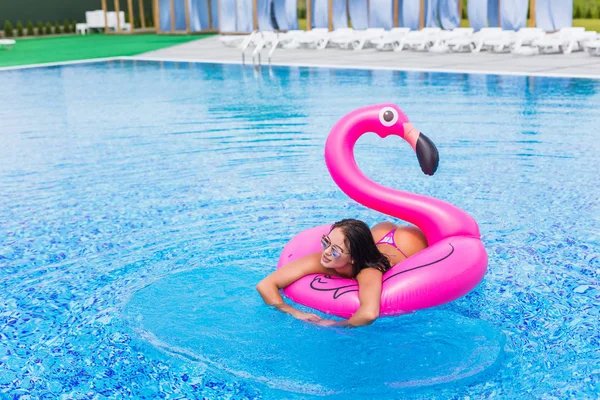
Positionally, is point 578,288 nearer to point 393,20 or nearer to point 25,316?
point 25,316

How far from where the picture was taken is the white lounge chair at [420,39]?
1964 centimetres

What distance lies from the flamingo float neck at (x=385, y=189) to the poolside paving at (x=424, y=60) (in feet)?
33.1

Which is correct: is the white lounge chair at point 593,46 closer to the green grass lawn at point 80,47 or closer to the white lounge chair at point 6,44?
the green grass lawn at point 80,47

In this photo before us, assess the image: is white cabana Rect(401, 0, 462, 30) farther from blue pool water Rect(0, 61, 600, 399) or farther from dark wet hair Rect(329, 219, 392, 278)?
dark wet hair Rect(329, 219, 392, 278)

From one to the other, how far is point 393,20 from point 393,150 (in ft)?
51.0

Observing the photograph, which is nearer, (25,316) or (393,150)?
(25,316)

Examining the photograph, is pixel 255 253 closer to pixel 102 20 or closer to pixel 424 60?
pixel 424 60

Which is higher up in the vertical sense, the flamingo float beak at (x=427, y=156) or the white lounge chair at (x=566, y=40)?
the white lounge chair at (x=566, y=40)

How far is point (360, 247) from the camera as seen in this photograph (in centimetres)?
398

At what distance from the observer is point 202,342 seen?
3.97 m

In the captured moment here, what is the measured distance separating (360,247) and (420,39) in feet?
54.1

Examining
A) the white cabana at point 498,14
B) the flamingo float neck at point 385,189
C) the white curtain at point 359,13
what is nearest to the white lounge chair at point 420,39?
the white cabana at point 498,14

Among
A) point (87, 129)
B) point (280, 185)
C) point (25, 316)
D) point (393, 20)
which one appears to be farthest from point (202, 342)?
point (393, 20)

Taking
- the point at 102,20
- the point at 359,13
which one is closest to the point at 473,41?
the point at 359,13
